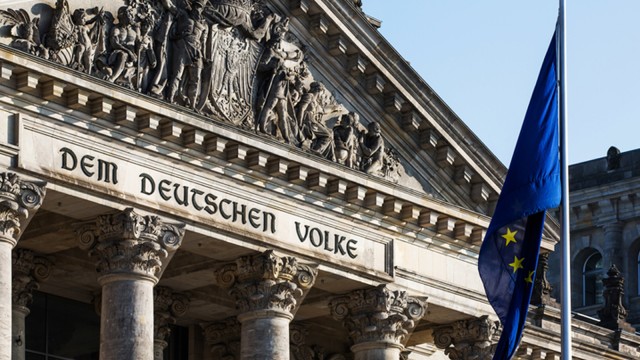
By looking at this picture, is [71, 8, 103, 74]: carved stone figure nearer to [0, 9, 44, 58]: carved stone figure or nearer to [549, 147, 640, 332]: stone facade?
[0, 9, 44, 58]: carved stone figure

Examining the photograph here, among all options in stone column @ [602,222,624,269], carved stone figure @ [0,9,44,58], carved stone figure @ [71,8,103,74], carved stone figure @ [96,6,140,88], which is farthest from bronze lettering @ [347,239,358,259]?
stone column @ [602,222,624,269]

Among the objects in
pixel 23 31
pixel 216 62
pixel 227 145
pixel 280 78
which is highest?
pixel 280 78

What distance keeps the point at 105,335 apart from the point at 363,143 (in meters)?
10.1

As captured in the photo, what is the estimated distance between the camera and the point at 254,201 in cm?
5041

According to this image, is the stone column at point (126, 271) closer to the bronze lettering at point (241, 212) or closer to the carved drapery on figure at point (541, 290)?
the bronze lettering at point (241, 212)

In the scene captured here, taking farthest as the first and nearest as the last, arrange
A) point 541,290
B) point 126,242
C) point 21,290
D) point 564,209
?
1. point 541,290
2. point 21,290
3. point 126,242
4. point 564,209

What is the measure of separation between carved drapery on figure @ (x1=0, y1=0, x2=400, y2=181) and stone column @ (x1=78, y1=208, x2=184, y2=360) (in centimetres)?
305

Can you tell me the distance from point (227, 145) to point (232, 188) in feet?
3.52

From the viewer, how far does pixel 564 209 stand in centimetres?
4009

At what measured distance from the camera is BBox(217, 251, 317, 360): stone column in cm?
5034

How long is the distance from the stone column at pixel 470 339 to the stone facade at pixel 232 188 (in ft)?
0.19

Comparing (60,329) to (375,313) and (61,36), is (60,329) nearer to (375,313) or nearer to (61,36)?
(375,313)

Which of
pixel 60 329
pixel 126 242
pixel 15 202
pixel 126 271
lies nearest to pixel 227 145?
pixel 126 242

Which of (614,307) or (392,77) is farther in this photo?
(614,307)
